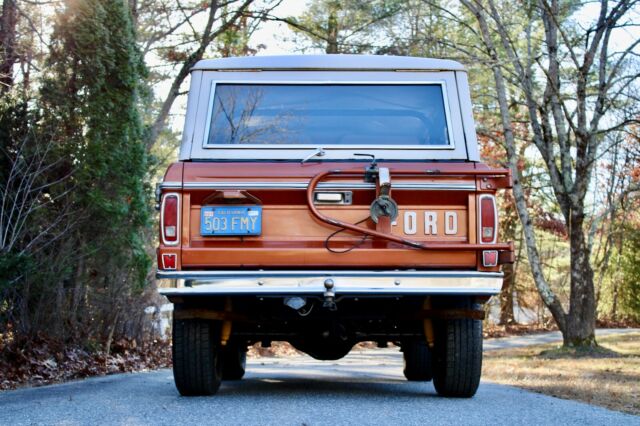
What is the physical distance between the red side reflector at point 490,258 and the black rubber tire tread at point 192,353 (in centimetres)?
199

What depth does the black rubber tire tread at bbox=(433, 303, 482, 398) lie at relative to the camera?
258 inches

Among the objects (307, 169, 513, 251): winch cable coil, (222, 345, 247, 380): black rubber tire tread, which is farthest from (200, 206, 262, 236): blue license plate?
(222, 345, 247, 380): black rubber tire tread

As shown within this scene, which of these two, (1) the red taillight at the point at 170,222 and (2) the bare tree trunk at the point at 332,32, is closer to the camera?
(1) the red taillight at the point at 170,222

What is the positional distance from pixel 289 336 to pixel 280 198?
1565 millimetres

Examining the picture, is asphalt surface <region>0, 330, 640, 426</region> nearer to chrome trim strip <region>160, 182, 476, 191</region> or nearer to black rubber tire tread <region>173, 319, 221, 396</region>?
black rubber tire tread <region>173, 319, 221, 396</region>

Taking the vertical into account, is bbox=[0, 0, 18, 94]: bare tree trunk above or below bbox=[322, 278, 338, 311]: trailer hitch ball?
above

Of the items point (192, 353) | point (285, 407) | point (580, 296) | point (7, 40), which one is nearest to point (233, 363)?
point (192, 353)

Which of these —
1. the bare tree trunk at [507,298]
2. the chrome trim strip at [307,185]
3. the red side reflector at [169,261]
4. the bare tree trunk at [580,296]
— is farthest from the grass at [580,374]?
the bare tree trunk at [507,298]

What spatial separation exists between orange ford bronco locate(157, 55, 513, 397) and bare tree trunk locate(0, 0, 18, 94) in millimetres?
4778

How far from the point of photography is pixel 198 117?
6.76 m

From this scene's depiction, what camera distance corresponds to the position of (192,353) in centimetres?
645

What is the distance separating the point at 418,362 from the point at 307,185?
3.54 metres

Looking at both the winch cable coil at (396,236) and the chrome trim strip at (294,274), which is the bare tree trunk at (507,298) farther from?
the chrome trim strip at (294,274)

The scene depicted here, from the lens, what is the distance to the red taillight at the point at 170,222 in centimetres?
607
